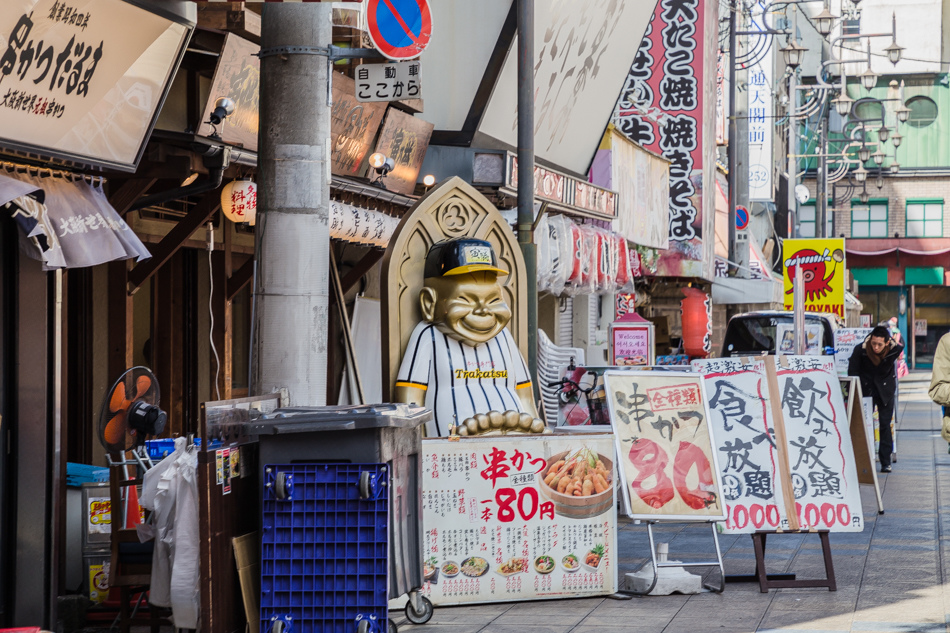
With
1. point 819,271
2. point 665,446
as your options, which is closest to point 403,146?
point 665,446

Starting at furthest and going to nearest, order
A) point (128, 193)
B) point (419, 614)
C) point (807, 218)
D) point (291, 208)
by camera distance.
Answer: point (807, 218) < point (128, 193) < point (419, 614) < point (291, 208)

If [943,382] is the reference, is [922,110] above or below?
above

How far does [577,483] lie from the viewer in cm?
768

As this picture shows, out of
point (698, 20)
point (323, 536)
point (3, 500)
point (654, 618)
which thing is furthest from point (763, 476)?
point (698, 20)

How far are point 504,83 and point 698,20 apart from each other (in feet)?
33.8

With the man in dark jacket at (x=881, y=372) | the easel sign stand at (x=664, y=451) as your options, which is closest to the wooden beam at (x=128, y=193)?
the easel sign stand at (x=664, y=451)

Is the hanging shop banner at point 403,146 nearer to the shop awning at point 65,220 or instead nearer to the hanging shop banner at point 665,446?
the hanging shop banner at point 665,446

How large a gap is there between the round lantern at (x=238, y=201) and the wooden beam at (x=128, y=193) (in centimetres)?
83

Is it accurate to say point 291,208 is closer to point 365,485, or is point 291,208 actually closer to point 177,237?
point 365,485

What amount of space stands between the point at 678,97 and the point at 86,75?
1721cm

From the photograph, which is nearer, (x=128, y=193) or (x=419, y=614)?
(x=419, y=614)

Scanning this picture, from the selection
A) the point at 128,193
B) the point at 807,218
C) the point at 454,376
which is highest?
the point at 807,218

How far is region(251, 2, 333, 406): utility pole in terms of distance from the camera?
658cm

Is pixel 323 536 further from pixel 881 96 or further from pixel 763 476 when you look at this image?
pixel 881 96
